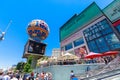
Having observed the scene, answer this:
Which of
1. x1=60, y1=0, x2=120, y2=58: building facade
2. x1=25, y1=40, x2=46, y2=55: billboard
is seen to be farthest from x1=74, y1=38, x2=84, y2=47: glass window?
x1=25, y1=40, x2=46, y2=55: billboard

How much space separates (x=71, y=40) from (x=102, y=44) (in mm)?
14856

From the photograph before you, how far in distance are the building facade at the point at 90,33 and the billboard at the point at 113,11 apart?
75 centimetres

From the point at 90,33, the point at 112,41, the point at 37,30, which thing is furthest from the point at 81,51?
the point at 37,30

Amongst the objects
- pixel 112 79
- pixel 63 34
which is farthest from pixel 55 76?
pixel 63 34

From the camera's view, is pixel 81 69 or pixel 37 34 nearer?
pixel 81 69

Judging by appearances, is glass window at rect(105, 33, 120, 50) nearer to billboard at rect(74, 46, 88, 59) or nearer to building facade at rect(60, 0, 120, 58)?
building facade at rect(60, 0, 120, 58)

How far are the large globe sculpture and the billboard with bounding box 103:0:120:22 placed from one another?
59.8 ft

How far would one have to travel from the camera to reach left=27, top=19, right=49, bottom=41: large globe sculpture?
143 ft

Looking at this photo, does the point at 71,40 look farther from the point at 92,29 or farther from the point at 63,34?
the point at 92,29

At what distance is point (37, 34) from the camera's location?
43.9 meters

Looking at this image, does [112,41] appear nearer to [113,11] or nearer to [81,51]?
[113,11]

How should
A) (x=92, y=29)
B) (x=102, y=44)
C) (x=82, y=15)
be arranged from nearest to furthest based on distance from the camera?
(x=102, y=44)
(x=92, y=29)
(x=82, y=15)

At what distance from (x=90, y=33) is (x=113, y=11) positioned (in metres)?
8.46

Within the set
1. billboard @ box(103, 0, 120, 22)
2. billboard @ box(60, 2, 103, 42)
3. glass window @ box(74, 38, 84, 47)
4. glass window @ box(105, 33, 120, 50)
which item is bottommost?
glass window @ box(105, 33, 120, 50)
